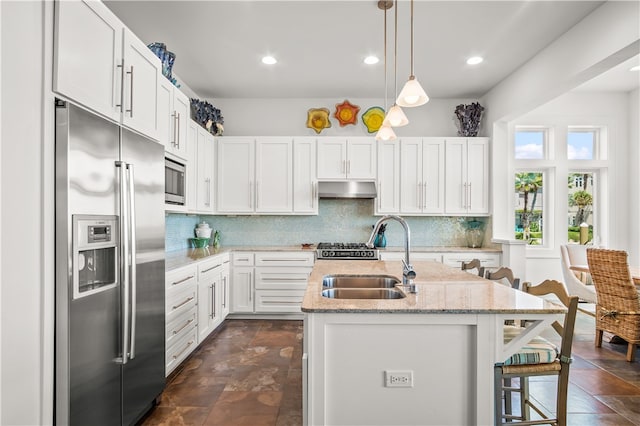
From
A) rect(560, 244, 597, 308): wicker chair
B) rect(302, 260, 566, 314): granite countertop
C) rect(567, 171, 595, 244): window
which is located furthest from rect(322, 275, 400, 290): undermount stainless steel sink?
rect(567, 171, 595, 244): window

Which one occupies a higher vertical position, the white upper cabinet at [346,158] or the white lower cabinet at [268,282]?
the white upper cabinet at [346,158]

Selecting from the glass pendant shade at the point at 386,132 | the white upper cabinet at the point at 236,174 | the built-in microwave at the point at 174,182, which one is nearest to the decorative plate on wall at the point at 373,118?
the white upper cabinet at the point at 236,174

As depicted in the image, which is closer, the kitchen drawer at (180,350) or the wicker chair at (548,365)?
the wicker chair at (548,365)

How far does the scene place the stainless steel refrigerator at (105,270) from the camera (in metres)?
1.66

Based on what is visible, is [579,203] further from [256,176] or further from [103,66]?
[103,66]

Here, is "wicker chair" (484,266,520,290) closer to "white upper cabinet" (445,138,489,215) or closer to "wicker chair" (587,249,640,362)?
"wicker chair" (587,249,640,362)

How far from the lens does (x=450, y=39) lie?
11.5ft

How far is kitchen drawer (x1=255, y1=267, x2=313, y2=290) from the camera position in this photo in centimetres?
468

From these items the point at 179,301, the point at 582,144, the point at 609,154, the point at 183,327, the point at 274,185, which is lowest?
the point at 183,327

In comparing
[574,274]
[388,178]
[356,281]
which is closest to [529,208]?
[574,274]

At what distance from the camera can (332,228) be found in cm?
532

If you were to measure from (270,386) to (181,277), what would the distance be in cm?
110

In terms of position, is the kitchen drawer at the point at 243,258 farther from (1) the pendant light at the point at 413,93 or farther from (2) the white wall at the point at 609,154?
(2) the white wall at the point at 609,154

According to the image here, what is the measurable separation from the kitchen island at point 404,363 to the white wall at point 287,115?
3.87 meters
